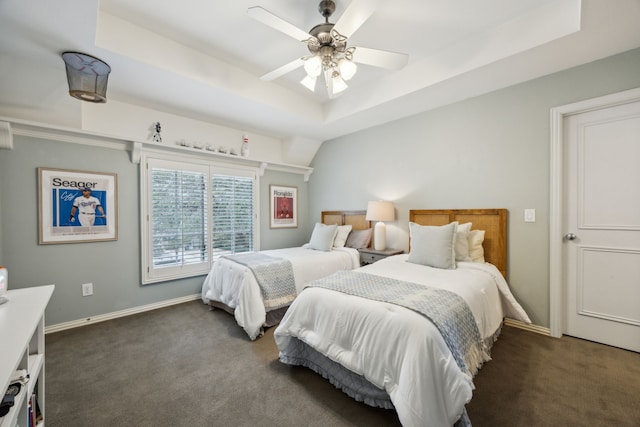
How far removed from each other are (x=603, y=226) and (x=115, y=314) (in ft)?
16.5

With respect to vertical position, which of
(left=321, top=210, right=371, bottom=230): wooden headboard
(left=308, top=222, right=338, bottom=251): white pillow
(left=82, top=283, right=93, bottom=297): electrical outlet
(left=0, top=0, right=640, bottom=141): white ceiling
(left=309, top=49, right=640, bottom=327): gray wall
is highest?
(left=0, top=0, right=640, bottom=141): white ceiling

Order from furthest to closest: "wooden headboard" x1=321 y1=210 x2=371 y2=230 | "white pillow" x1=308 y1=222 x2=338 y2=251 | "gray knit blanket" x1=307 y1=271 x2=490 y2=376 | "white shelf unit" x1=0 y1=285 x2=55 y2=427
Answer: "wooden headboard" x1=321 y1=210 x2=371 y2=230
"white pillow" x1=308 y1=222 x2=338 y2=251
"gray knit blanket" x1=307 y1=271 x2=490 y2=376
"white shelf unit" x1=0 y1=285 x2=55 y2=427

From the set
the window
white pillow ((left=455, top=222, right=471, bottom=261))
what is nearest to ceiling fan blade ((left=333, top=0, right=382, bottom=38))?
white pillow ((left=455, top=222, right=471, bottom=261))

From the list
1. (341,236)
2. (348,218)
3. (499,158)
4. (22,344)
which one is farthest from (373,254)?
(22,344)

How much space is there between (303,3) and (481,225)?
2742 mm

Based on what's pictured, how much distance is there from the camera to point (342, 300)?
5.72 feet

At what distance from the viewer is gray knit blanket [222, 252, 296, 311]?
269 cm

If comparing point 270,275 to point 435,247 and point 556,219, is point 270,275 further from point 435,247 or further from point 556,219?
point 556,219

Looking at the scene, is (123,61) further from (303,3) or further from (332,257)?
(332,257)

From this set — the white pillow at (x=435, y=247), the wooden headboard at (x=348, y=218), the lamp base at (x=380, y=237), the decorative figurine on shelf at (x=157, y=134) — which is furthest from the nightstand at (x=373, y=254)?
the decorative figurine on shelf at (x=157, y=134)

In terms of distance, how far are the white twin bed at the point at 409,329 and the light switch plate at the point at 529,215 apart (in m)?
0.67

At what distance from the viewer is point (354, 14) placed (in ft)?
5.27

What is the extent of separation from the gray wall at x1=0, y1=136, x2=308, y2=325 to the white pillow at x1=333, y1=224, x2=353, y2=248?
7.08ft

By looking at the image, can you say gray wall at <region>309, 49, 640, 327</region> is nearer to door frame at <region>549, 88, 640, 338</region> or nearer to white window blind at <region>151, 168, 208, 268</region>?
door frame at <region>549, 88, 640, 338</region>
